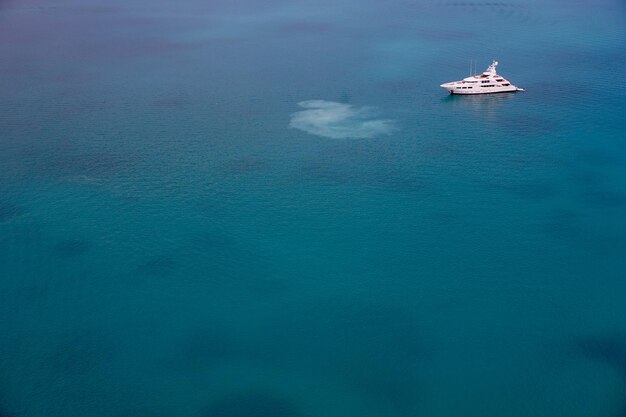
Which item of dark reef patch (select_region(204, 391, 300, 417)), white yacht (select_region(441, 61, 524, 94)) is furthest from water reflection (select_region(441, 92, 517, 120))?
dark reef patch (select_region(204, 391, 300, 417))

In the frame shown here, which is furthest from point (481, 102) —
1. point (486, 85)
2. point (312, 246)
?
point (312, 246)

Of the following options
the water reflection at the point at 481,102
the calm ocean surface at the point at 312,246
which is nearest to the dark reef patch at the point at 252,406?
the calm ocean surface at the point at 312,246

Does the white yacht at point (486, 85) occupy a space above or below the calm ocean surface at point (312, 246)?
above

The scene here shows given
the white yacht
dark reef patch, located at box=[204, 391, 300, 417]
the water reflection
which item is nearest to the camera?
dark reef patch, located at box=[204, 391, 300, 417]

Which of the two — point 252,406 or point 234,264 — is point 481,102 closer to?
point 234,264

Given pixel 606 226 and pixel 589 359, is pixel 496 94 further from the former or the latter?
pixel 589 359

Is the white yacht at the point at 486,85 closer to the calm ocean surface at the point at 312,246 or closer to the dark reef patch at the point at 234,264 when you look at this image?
the calm ocean surface at the point at 312,246

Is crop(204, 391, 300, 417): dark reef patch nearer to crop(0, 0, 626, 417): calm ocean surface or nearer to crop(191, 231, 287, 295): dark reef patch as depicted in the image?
crop(0, 0, 626, 417): calm ocean surface
